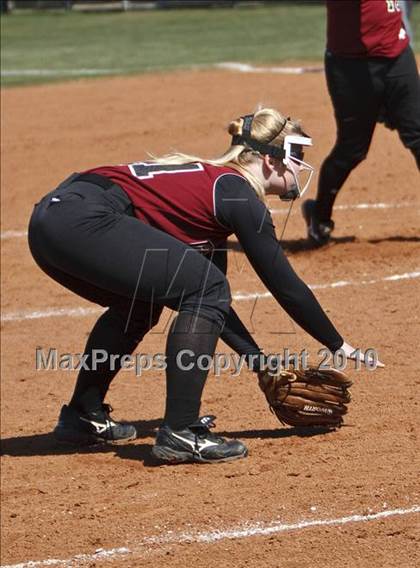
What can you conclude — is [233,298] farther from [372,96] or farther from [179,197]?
[179,197]

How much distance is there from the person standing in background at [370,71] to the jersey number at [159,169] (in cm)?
298

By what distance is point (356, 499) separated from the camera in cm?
499

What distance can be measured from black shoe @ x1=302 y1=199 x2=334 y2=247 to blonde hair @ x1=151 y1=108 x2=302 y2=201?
3.47 meters

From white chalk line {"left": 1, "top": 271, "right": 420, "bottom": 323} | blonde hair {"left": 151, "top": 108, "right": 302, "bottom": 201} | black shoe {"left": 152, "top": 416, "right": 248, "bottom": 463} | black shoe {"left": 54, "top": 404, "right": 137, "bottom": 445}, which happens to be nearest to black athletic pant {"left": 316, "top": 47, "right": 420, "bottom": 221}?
white chalk line {"left": 1, "top": 271, "right": 420, "bottom": 323}

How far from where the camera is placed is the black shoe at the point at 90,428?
6008 millimetres

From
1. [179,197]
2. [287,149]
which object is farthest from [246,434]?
[287,149]

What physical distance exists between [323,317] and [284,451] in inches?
27.8

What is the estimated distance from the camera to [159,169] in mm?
5398

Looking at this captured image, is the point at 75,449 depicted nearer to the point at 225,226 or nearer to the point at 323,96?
the point at 225,226

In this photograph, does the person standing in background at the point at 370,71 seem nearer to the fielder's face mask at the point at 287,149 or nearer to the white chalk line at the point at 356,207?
the white chalk line at the point at 356,207

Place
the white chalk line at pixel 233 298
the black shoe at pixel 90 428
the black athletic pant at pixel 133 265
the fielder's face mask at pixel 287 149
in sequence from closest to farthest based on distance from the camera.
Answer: the black athletic pant at pixel 133 265, the fielder's face mask at pixel 287 149, the black shoe at pixel 90 428, the white chalk line at pixel 233 298

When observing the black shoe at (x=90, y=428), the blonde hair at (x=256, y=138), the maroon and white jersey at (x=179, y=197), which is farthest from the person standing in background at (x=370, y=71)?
the black shoe at (x=90, y=428)

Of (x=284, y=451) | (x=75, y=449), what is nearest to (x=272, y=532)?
(x=284, y=451)

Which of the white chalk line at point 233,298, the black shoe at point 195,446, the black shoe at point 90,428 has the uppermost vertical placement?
the black shoe at point 195,446
